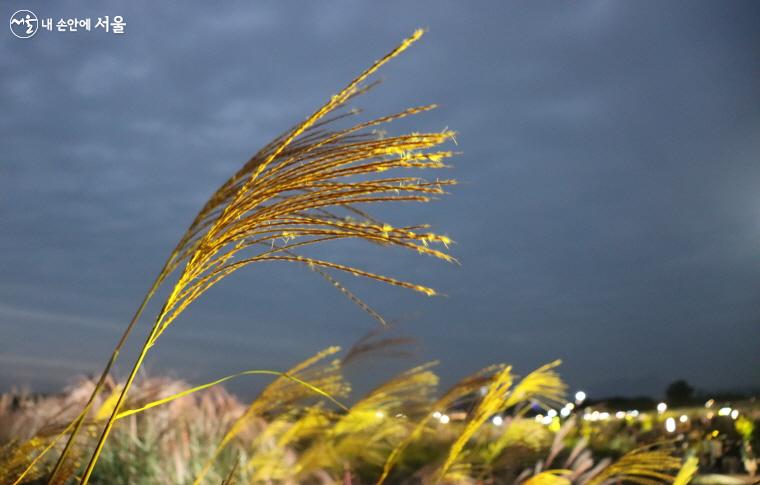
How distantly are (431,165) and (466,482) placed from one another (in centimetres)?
262

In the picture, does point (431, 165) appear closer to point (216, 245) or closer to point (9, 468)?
point (216, 245)

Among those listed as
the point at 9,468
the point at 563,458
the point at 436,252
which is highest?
the point at 436,252

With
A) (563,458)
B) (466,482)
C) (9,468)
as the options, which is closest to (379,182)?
(9,468)

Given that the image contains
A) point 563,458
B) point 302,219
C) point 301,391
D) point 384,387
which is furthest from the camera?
point 563,458

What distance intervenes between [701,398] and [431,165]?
14174 millimetres

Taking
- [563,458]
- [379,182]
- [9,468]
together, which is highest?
[379,182]

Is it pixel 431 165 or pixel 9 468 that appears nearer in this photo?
pixel 431 165

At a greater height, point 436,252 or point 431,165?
point 431,165

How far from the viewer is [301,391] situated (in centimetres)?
317

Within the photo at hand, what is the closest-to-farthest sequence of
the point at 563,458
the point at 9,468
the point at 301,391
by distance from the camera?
the point at 9,468 → the point at 301,391 → the point at 563,458

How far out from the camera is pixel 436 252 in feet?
4.22

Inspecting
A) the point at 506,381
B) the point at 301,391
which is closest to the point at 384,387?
the point at 301,391

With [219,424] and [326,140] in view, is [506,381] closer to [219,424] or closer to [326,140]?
[326,140]

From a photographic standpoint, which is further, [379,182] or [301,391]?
[301,391]
